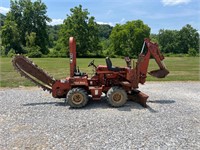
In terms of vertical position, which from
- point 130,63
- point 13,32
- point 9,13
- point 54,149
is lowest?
point 54,149

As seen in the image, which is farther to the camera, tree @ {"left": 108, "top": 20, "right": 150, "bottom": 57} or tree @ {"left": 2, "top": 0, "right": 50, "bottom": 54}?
tree @ {"left": 108, "top": 20, "right": 150, "bottom": 57}

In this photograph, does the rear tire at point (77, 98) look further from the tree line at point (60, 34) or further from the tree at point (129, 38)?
the tree at point (129, 38)

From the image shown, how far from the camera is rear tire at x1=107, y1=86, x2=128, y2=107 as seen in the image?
8.97m

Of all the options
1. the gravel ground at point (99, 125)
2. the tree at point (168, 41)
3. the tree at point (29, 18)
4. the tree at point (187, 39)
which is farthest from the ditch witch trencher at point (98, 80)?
the tree at point (187, 39)

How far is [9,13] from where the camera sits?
69188 mm

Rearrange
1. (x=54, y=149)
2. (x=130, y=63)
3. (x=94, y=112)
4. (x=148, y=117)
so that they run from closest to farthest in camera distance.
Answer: (x=54, y=149) < (x=148, y=117) < (x=94, y=112) < (x=130, y=63)

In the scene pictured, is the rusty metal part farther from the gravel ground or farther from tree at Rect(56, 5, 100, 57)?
tree at Rect(56, 5, 100, 57)

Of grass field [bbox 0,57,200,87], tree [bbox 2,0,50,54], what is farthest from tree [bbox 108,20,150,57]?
grass field [bbox 0,57,200,87]

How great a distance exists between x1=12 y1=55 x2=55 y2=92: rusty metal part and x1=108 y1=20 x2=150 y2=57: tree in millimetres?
63134

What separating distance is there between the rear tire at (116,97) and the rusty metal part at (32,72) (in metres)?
2.12

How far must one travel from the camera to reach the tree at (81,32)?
63.2 m

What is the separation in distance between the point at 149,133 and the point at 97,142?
54.2 inches

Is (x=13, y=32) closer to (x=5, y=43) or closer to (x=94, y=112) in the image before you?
(x=5, y=43)

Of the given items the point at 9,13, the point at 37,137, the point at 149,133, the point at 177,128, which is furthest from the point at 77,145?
the point at 9,13
